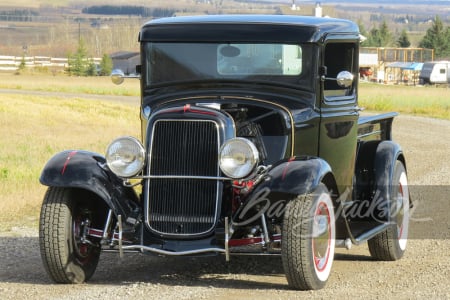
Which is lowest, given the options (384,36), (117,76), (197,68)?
(384,36)

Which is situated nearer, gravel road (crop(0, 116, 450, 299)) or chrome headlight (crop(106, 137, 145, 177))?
gravel road (crop(0, 116, 450, 299))

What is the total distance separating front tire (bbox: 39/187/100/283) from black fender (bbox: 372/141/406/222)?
2510 mm

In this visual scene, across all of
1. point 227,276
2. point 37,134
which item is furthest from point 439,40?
point 227,276

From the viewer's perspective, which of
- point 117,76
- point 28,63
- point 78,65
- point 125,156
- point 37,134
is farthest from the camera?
point 28,63

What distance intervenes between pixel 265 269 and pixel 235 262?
1.24 ft

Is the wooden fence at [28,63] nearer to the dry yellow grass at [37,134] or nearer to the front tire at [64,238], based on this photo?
the dry yellow grass at [37,134]

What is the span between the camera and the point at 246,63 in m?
8.18

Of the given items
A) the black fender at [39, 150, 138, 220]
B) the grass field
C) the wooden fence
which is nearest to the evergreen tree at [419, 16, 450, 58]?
the wooden fence

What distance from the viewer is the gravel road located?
712 cm

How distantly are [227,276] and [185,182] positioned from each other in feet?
3.03

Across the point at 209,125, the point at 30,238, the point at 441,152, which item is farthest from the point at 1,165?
the point at 209,125

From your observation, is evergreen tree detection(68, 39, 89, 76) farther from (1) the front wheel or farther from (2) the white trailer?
(1) the front wheel

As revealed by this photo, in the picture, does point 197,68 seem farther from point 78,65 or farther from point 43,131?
point 78,65

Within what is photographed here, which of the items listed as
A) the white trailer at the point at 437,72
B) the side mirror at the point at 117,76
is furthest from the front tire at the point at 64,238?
Result: the white trailer at the point at 437,72
